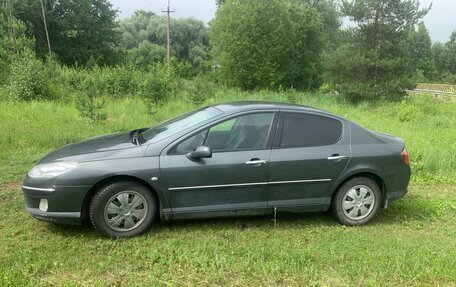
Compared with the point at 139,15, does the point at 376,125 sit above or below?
below

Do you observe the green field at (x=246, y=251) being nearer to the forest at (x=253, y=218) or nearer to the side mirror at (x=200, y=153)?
the forest at (x=253, y=218)

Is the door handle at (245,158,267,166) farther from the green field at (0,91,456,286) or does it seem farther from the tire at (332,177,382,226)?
the tire at (332,177,382,226)

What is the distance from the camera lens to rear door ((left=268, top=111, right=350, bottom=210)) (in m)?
4.94

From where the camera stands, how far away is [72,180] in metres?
4.39

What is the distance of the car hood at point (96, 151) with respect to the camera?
458 centimetres

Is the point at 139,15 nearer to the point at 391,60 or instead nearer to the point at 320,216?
the point at 391,60

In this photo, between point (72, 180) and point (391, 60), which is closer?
point (72, 180)

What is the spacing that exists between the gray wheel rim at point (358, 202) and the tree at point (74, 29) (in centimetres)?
4047

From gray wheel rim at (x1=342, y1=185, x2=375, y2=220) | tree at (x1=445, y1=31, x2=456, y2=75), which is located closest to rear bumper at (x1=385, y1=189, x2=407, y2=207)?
gray wheel rim at (x1=342, y1=185, x2=375, y2=220)

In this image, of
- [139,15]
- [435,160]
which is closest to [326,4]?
[139,15]

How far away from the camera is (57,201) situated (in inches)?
173

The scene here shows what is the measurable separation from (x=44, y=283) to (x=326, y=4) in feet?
188

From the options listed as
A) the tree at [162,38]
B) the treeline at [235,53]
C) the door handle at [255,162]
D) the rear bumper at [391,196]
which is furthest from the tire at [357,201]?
the tree at [162,38]

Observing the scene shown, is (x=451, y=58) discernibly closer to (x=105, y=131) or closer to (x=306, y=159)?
(x=105, y=131)
